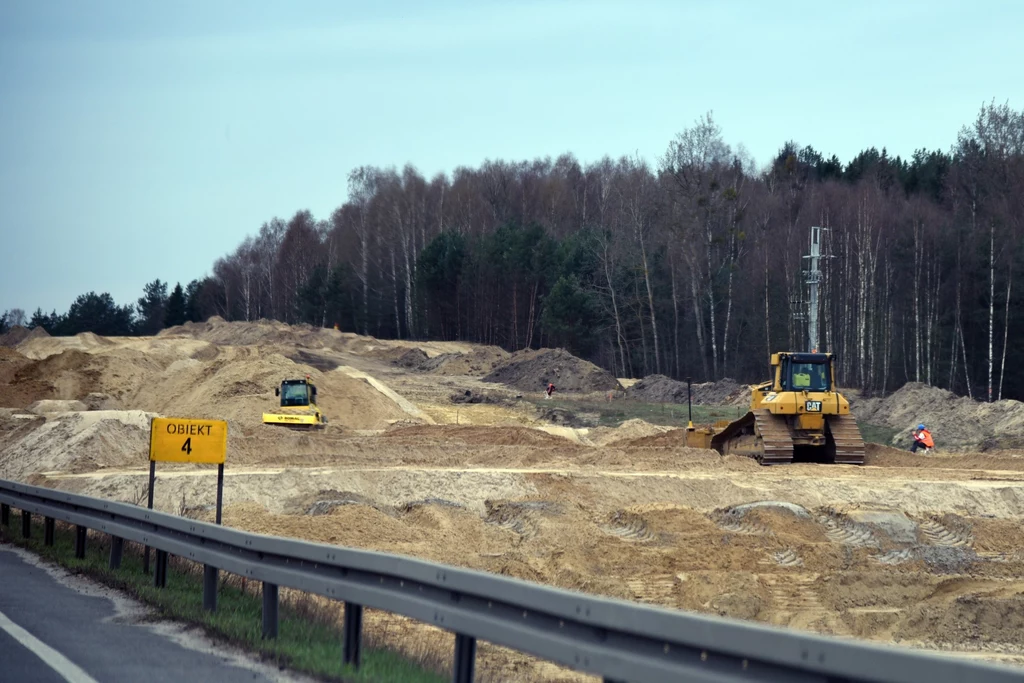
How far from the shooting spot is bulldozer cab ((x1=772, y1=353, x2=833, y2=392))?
28.2 m

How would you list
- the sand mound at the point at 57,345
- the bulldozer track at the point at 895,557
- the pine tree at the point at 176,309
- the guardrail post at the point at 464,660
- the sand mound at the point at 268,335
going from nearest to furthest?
the guardrail post at the point at 464,660, the bulldozer track at the point at 895,557, the sand mound at the point at 57,345, the sand mound at the point at 268,335, the pine tree at the point at 176,309

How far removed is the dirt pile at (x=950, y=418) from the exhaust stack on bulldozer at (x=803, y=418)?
11219 millimetres

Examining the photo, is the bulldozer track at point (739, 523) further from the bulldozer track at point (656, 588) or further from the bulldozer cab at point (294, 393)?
the bulldozer cab at point (294, 393)

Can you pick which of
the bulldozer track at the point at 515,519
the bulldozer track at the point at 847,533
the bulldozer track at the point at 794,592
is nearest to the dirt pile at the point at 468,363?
the bulldozer track at the point at 515,519

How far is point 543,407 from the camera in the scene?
49.3m

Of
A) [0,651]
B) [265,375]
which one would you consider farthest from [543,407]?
[0,651]

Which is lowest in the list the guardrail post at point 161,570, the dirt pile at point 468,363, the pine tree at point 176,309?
the guardrail post at point 161,570

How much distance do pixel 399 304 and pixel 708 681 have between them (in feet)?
302

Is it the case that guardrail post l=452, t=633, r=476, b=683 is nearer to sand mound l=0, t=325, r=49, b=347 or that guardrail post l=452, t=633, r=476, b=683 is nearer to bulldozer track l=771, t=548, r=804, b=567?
bulldozer track l=771, t=548, r=804, b=567

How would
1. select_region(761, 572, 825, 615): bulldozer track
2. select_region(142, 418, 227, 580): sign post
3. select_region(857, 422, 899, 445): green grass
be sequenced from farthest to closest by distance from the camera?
select_region(857, 422, 899, 445): green grass, select_region(761, 572, 825, 615): bulldozer track, select_region(142, 418, 227, 580): sign post

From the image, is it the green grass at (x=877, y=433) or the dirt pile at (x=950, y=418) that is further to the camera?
the green grass at (x=877, y=433)

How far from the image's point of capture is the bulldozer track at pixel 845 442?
27.6 metres

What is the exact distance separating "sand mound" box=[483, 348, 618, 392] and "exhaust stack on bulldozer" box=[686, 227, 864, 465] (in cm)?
2950

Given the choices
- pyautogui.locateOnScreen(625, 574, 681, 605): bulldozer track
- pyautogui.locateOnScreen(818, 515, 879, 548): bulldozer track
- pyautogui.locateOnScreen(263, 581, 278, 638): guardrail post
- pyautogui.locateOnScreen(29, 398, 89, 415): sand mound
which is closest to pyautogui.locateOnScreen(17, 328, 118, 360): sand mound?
pyautogui.locateOnScreen(29, 398, 89, 415): sand mound
